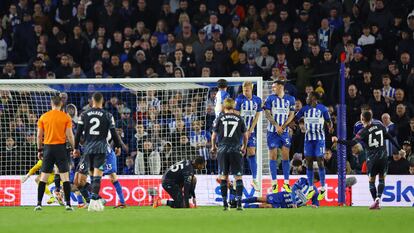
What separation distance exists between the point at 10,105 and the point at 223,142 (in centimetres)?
699

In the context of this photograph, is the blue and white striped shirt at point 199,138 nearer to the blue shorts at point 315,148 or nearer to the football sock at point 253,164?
the football sock at point 253,164

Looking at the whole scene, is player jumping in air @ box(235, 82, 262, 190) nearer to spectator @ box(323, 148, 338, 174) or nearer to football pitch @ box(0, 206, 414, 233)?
football pitch @ box(0, 206, 414, 233)

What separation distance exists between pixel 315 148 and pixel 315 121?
56 centimetres

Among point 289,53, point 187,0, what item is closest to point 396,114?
point 289,53

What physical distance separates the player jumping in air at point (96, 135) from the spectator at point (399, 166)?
7.47 meters

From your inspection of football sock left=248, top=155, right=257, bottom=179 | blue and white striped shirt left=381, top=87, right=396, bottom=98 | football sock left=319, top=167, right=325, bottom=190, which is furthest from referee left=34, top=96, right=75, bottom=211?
blue and white striped shirt left=381, top=87, right=396, bottom=98

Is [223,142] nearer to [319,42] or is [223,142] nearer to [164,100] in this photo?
[164,100]

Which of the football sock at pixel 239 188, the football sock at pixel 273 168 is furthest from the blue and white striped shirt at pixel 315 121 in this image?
the football sock at pixel 239 188

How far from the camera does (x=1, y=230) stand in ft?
49.1

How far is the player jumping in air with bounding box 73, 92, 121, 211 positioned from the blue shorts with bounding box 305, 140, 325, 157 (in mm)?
4460

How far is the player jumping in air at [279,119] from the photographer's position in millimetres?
21406

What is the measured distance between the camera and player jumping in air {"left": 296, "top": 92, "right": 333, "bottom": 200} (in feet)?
71.1

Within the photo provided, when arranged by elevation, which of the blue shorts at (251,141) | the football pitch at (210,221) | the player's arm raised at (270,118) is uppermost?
the player's arm raised at (270,118)

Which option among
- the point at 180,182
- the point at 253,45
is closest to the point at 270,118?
the point at 180,182
